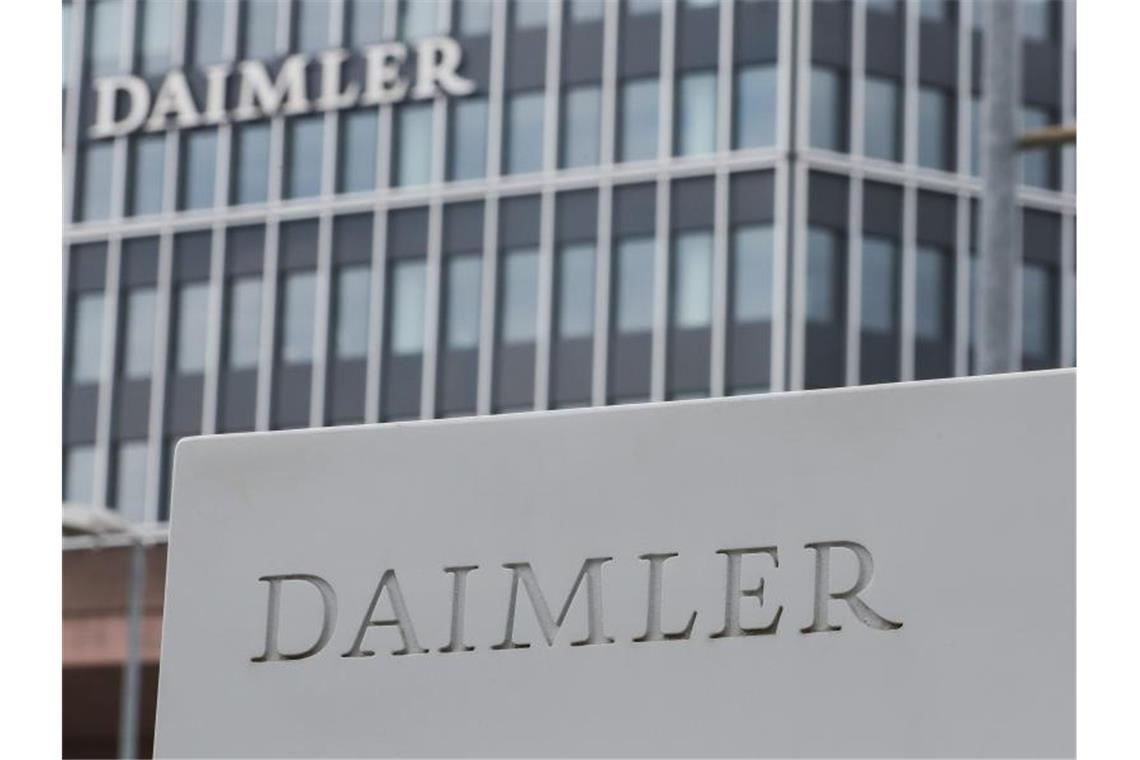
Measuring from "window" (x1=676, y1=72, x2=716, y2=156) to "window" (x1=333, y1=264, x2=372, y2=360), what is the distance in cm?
634

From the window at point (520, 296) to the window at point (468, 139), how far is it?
6.13 ft

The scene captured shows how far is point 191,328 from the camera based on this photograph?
157 ft

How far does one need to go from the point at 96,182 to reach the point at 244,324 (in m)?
4.77

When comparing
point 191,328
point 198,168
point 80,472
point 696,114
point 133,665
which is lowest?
point 133,665

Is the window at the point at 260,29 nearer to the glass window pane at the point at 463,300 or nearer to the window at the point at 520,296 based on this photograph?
the glass window pane at the point at 463,300

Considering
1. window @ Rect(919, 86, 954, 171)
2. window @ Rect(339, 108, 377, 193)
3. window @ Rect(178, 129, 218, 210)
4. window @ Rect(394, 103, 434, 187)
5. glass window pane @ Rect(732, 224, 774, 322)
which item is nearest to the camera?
glass window pane @ Rect(732, 224, 774, 322)

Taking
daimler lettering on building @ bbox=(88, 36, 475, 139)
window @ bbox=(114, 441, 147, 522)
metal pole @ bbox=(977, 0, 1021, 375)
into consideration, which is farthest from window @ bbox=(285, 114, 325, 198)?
metal pole @ bbox=(977, 0, 1021, 375)

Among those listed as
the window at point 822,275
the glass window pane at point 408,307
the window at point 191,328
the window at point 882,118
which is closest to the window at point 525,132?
the glass window pane at point 408,307

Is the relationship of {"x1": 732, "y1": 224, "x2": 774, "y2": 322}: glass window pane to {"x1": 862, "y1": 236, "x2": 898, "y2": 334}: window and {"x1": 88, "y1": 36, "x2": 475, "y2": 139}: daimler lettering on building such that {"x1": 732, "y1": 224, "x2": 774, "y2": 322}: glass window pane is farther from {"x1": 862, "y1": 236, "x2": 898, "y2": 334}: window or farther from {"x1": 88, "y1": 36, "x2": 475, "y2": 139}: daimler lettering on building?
{"x1": 88, "y1": 36, "x2": 475, "y2": 139}: daimler lettering on building

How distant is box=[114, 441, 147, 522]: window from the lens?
47062 mm

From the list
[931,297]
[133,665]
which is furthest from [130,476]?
[931,297]

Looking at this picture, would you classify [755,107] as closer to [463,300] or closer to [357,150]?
[463,300]

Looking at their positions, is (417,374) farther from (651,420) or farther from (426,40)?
(651,420)
